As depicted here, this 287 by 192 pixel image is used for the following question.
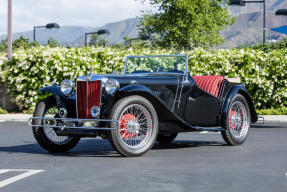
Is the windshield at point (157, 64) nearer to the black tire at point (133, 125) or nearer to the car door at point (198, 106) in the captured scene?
the car door at point (198, 106)

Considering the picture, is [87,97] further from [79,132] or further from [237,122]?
[237,122]

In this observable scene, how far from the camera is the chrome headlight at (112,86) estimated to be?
8.56m

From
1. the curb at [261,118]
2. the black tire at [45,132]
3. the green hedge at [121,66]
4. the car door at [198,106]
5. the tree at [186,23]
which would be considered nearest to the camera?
the black tire at [45,132]

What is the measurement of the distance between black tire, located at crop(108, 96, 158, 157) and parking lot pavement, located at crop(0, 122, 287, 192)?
18cm

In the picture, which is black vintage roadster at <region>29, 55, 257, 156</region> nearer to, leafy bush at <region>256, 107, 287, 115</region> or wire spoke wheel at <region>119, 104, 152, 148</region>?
wire spoke wheel at <region>119, 104, 152, 148</region>

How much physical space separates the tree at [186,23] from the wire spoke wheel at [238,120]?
74.4ft

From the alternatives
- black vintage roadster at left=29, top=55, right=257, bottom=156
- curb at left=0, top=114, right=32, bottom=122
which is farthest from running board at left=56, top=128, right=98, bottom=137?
curb at left=0, top=114, right=32, bottom=122

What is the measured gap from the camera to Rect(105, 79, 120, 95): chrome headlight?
856 centimetres

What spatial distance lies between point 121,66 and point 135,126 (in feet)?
35.9

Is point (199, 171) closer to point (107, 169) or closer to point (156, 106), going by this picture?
point (107, 169)

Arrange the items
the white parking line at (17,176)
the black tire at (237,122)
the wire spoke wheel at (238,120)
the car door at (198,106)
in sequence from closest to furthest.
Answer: the white parking line at (17,176), the car door at (198,106), the black tire at (237,122), the wire spoke wheel at (238,120)

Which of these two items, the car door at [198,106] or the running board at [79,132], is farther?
the car door at [198,106]

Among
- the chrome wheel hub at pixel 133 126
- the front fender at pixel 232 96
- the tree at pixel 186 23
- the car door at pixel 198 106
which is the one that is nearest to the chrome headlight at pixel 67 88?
the chrome wheel hub at pixel 133 126

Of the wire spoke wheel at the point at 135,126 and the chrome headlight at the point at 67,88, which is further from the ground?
the chrome headlight at the point at 67,88
